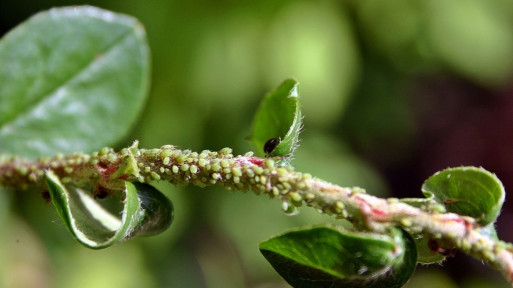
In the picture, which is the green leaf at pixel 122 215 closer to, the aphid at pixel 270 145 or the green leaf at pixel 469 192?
the aphid at pixel 270 145

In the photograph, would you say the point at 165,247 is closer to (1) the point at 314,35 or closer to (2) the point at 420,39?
(1) the point at 314,35

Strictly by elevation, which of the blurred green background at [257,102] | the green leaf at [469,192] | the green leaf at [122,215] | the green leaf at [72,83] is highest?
the blurred green background at [257,102]

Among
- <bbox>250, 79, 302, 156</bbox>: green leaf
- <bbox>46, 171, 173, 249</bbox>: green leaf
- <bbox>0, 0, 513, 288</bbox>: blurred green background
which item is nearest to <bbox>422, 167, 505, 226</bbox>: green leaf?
<bbox>250, 79, 302, 156</bbox>: green leaf

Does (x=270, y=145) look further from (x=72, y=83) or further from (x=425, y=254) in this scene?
(x=72, y=83)

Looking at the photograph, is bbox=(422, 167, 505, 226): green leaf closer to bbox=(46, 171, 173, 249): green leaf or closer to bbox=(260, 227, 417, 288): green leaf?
bbox=(260, 227, 417, 288): green leaf

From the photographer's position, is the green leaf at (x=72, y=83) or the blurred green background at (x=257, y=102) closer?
the green leaf at (x=72, y=83)

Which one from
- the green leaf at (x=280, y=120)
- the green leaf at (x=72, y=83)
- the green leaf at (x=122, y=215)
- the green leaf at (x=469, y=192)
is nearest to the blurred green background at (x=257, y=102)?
the green leaf at (x=72, y=83)
